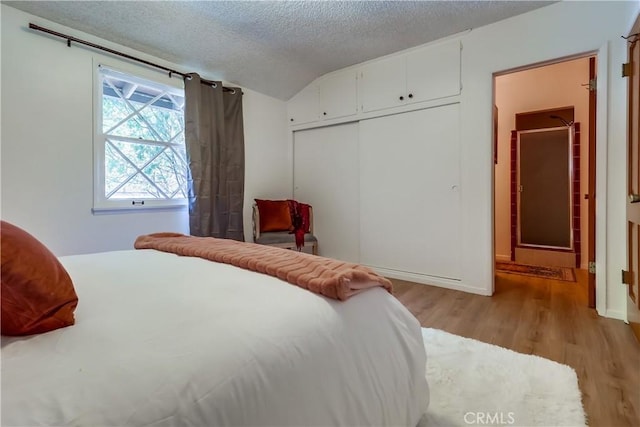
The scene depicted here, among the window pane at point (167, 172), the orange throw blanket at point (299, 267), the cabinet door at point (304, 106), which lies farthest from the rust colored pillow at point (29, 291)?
the cabinet door at point (304, 106)

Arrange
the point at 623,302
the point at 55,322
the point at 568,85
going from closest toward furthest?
the point at 55,322
the point at 623,302
the point at 568,85

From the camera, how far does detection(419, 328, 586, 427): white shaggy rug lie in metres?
1.19

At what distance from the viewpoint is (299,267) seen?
106cm

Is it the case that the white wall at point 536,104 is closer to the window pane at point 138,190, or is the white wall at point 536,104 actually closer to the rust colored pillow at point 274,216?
the rust colored pillow at point 274,216

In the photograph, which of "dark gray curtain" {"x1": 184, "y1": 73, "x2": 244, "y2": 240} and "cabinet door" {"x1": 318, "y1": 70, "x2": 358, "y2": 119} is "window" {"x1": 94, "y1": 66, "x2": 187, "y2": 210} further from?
"cabinet door" {"x1": 318, "y1": 70, "x2": 358, "y2": 119}

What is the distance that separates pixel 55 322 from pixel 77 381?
257mm

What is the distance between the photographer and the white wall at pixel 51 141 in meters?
2.17

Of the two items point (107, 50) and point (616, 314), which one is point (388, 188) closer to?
point (616, 314)

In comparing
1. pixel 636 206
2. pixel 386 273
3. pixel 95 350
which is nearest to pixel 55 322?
pixel 95 350

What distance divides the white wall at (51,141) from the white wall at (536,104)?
14.5 ft

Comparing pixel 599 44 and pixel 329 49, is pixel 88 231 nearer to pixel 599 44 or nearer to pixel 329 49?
pixel 329 49

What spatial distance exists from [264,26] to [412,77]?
1.53 meters

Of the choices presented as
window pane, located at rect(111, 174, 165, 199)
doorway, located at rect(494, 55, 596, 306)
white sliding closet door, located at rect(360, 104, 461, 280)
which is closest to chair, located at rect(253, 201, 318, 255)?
white sliding closet door, located at rect(360, 104, 461, 280)

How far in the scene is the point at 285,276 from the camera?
1.02 m
